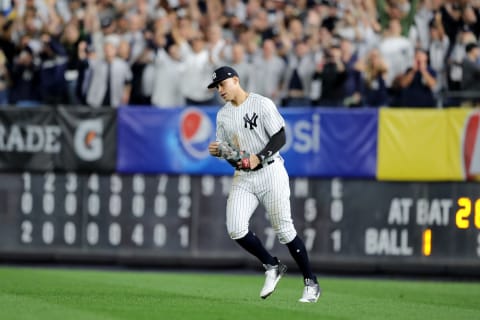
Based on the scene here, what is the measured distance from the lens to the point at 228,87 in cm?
1012

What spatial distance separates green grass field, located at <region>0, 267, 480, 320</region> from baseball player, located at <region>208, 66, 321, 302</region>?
484mm

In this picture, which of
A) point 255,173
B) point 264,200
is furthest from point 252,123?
point 264,200

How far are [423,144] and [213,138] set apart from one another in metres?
3.00

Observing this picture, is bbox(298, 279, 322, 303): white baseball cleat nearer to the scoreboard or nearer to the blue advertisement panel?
the scoreboard

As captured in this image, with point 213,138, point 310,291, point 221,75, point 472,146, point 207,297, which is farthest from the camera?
point 213,138

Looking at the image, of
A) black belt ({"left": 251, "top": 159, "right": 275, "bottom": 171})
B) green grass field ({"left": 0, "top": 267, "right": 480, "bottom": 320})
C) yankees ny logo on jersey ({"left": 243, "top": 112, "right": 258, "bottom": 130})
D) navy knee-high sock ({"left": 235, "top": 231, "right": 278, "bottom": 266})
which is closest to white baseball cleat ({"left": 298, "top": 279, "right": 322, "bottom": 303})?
green grass field ({"left": 0, "top": 267, "right": 480, "bottom": 320})

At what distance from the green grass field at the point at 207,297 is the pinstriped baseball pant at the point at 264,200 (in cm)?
71

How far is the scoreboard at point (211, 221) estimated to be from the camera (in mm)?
14852

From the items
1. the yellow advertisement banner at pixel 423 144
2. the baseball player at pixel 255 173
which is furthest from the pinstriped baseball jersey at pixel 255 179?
the yellow advertisement banner at pixel 423 144

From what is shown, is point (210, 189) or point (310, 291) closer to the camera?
point (310, 291)

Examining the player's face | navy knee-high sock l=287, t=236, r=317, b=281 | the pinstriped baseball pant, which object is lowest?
navy knee-high sock l=287, t=236, r=317, b=281

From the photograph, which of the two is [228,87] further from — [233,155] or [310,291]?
[310,291]

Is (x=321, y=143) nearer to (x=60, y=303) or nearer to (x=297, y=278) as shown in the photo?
(x=297, y=278)

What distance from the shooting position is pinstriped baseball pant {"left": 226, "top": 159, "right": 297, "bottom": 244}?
10211 millimetres
